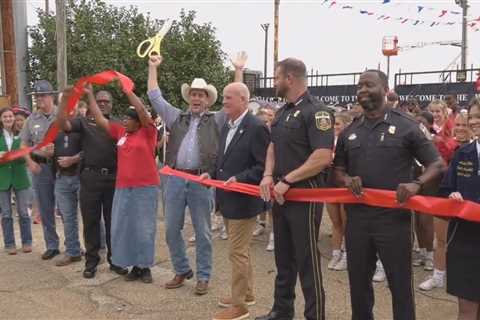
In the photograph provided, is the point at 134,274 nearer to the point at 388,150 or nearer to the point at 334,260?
the point at 334,260

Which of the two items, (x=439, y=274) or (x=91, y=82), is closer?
(x=91, y=82)

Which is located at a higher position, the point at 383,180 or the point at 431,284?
the point at 383,180

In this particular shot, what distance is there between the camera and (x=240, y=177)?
453cm

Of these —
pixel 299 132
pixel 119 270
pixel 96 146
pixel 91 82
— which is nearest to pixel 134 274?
pixel 119 270

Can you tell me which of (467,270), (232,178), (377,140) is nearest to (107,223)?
(232,178)

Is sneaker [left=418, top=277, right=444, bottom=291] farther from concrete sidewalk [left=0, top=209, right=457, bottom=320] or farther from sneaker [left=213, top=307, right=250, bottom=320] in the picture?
sneaker [left=213, top=307, right=250, bottom=320]

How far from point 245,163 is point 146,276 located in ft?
6.07

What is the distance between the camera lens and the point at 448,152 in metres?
5.57

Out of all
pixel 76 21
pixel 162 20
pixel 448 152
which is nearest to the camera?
pixel 448 152

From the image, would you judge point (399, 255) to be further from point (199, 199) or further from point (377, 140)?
point (199, 199)

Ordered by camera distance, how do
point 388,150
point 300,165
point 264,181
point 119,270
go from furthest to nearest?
1. point 119,270
2. point 264,181
3. point 300,165
4. point 388,150

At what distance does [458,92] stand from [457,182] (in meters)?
13.5

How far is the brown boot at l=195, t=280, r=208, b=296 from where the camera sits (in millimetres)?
5156

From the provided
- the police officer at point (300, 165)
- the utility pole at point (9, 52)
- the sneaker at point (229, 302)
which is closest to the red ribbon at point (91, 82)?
the police officer at point (300, 165)
